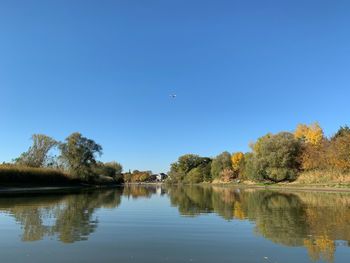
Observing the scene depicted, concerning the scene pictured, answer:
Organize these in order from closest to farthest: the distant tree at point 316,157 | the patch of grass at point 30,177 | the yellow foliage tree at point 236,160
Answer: the patch of grass at point 30,177 < the distant tree at point 316,157 < the yellow foliage tree at point 236,160

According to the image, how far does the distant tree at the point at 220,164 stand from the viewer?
131375mm

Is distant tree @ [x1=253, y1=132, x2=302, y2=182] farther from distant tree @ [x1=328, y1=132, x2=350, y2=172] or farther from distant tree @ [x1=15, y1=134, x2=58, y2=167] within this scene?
distant tree @ [x1=15, y1=134, x2=58, y2=167]

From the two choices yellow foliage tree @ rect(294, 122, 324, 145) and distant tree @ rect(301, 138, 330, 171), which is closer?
distant tree @ rect(301, 138, 330, 171)

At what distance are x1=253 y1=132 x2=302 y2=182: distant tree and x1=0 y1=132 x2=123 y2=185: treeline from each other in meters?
38.0

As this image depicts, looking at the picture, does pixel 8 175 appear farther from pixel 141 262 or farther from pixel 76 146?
pixel 141 262

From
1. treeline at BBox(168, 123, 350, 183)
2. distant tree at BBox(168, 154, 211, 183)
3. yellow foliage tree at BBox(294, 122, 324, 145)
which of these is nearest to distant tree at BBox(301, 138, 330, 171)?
treeline at BBox(168, 123, 350, 183)

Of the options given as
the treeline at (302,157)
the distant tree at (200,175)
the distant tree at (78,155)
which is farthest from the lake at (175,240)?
the distant tree at (200,175)

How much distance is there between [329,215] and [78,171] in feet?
241

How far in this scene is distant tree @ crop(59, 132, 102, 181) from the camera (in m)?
88.1

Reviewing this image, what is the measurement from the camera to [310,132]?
3696 inches

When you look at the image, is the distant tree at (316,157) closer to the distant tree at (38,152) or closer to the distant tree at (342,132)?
the distant tree at (342,132)

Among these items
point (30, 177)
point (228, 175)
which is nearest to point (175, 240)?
point (30, 177)

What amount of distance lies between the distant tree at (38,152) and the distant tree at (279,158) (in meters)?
52.1

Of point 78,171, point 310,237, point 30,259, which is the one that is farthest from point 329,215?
point 78,171
